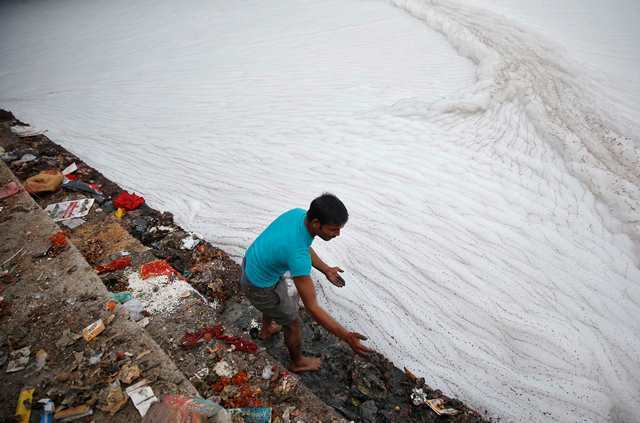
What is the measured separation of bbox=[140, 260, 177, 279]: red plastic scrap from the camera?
103 inches

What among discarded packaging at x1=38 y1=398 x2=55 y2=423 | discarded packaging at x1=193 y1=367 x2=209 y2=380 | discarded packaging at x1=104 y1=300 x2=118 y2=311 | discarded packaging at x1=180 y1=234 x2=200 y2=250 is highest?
discarded packaging at x1=104 y1=300 x2=118 y2=311

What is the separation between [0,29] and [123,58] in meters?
11.0

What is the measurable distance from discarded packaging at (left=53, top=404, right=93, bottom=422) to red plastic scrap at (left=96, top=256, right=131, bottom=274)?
126cm

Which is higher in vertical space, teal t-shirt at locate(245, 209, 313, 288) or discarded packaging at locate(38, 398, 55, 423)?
teal t-shirt at locate(245, 209, 313, 288)

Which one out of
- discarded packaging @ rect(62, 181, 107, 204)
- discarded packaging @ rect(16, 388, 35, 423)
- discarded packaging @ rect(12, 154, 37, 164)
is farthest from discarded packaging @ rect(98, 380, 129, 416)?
discarded packaging @ rect(12, 154, 37, 164)

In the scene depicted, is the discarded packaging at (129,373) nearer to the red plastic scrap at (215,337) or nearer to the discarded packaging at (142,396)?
the discarded packaging at (142,396)

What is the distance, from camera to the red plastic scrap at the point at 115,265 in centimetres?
266

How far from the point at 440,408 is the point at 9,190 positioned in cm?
447

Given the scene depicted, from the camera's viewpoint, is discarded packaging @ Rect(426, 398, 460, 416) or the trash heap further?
discarded packaging @ Rect(426, 398, 460, 416)

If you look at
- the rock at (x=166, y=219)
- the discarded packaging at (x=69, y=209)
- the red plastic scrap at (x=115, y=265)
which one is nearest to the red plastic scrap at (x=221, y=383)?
the red plastic scrap at (x=115, y=265)

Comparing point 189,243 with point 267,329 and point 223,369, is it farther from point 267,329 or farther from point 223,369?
point 223,369

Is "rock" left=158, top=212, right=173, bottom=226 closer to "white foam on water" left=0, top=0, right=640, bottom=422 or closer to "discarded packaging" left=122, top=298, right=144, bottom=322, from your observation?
"white foam on water" left=0, top=0, right=640, bottom=422

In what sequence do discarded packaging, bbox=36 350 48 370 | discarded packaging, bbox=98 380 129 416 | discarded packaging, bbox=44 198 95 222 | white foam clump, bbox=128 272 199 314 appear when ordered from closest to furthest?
discarded packaging, bbox=98 380 129 416
discarded packaging, bbox=36 350 48 370
white foam clump, bbox=128 272 199 314
discarded packaging, bbox=44 198 95 222

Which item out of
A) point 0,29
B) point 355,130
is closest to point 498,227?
point 355,130
